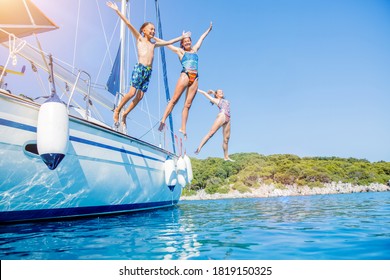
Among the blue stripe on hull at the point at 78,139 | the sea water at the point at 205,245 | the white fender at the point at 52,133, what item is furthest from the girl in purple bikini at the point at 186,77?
the sea water at the point at 205,245

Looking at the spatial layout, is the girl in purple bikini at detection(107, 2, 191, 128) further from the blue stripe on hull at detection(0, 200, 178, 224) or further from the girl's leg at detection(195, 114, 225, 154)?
the blue stripe on hull at detection(0, 200, 178, 224)

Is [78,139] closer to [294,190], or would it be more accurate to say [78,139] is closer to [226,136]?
[226,136]

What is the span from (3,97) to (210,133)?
3.69 metres

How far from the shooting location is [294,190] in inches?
1962

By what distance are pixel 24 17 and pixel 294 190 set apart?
49.7m

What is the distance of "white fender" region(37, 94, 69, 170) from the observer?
444 centimetres

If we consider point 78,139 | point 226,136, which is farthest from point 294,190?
point 78,139

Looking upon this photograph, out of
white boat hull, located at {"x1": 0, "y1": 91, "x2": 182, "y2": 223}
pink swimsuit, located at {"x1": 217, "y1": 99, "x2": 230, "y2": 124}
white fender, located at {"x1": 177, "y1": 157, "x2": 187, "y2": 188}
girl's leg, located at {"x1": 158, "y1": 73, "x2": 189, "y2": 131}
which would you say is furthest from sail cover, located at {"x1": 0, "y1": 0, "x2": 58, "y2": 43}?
white fender, located at {"x1": 177, "y1": 157, "x2": 187, "y2": 188}

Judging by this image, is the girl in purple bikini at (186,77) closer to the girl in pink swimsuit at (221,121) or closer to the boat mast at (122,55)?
the girl in pink swimsuit at (221,121)
